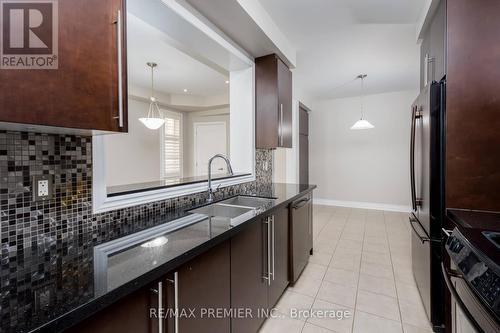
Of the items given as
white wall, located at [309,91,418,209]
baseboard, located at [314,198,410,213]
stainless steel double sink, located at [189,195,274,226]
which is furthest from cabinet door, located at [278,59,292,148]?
baseboard, located at [314,198,410,213]

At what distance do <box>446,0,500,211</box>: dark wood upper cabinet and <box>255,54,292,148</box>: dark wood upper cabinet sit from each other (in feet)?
4.87

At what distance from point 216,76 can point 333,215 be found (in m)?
3.57

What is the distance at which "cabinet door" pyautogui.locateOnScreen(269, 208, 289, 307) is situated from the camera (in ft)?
5.93

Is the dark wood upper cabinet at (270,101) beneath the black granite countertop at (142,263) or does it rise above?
above

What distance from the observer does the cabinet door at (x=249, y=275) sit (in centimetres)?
133

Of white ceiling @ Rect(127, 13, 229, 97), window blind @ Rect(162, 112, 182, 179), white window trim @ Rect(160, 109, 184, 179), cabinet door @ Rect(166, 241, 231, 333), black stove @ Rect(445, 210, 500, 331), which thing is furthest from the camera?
window blind @ Rect(162, 112, 182, 179)

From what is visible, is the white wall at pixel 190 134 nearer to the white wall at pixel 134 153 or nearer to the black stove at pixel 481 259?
the white wall at pixel 134 153

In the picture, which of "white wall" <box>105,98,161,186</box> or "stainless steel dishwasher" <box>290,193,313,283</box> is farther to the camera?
"white wall" <box>105,98,161,186</box>

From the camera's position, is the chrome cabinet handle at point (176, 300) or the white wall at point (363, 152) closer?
the chrome cabinet handle at point (176, 300)

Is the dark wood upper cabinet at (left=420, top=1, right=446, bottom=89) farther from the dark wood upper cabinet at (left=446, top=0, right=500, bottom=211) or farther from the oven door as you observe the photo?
the oven door

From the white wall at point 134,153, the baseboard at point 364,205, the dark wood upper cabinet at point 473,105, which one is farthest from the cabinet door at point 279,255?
the baseboard at point 364,205

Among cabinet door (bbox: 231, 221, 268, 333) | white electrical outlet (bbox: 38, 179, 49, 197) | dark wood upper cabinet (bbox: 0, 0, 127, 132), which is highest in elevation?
dark wood upper cabinet (bbox: 0, 0, 127, 132)

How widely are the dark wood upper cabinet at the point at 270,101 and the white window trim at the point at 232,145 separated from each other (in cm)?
7

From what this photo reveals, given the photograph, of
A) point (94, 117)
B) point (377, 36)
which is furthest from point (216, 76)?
point (94, 117)
